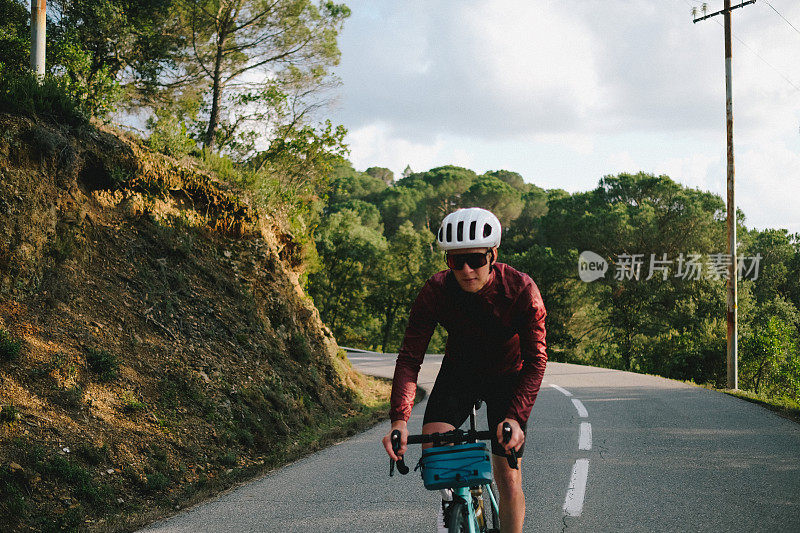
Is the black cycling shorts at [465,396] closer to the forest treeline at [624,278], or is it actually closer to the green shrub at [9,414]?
the green shrub at [9,414]

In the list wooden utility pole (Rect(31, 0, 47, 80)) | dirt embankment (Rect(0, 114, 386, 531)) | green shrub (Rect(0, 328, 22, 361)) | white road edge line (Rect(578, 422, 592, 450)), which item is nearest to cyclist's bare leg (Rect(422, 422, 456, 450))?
dirt embankment (Rect(0, 114, 386, 531))

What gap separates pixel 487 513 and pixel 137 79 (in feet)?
48.2

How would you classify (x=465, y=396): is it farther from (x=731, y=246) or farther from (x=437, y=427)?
(x=731, y=246)

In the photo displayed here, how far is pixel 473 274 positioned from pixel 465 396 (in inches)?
25.5

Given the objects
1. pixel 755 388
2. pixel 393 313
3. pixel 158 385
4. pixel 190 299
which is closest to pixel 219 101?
pixel 190 299

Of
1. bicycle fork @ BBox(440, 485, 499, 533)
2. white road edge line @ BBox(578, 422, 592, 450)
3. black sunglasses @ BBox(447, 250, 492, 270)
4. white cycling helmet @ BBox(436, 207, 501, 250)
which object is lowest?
white road edge line @ BBox(578, 422, 592, 450)

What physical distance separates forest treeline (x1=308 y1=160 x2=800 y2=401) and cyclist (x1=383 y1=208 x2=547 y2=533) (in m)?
27.4

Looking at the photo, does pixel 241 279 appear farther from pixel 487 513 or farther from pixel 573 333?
pixel 573 333

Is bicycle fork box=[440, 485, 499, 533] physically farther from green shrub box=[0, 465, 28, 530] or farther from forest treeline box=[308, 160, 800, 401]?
forest treeline box=[308, 160, 800, 401]

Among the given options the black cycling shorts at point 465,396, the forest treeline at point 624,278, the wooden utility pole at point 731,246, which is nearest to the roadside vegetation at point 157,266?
the black cycling shorts at point 465,396

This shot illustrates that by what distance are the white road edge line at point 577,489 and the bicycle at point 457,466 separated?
7.98 feet

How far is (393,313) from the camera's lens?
175 ft

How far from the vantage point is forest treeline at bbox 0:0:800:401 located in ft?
38.4

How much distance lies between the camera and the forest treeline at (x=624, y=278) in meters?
34.7
